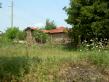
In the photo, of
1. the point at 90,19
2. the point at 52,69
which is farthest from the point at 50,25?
the point at 52,69

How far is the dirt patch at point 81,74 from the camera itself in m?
11.2

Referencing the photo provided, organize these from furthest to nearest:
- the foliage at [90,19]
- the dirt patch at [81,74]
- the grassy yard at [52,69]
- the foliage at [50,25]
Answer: the foliage at [50,25] < the foliage at [90,19] < the dirt patch at [81,74] < the grassy yard at [52,69]

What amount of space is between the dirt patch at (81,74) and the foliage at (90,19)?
1634cm

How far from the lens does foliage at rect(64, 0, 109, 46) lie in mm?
29094

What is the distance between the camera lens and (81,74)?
11500 millimetres

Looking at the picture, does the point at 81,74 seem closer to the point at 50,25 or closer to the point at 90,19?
the point at 90,19

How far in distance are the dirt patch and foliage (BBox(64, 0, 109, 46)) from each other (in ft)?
53.6

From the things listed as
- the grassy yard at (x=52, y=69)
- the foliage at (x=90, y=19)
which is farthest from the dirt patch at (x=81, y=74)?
the foliage at (x=90, y=19)

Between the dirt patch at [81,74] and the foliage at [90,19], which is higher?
the foliage at [90,19]

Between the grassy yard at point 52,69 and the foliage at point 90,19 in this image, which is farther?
the foliage at point 90,19

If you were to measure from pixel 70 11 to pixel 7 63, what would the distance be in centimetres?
2246

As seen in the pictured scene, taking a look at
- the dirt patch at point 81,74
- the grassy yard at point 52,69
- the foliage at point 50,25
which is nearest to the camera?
the grassy yard at point 52,69

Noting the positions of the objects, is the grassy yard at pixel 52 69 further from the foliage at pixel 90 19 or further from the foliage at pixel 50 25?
the foliage at pixel 50 25

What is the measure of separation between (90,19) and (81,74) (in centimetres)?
1932
